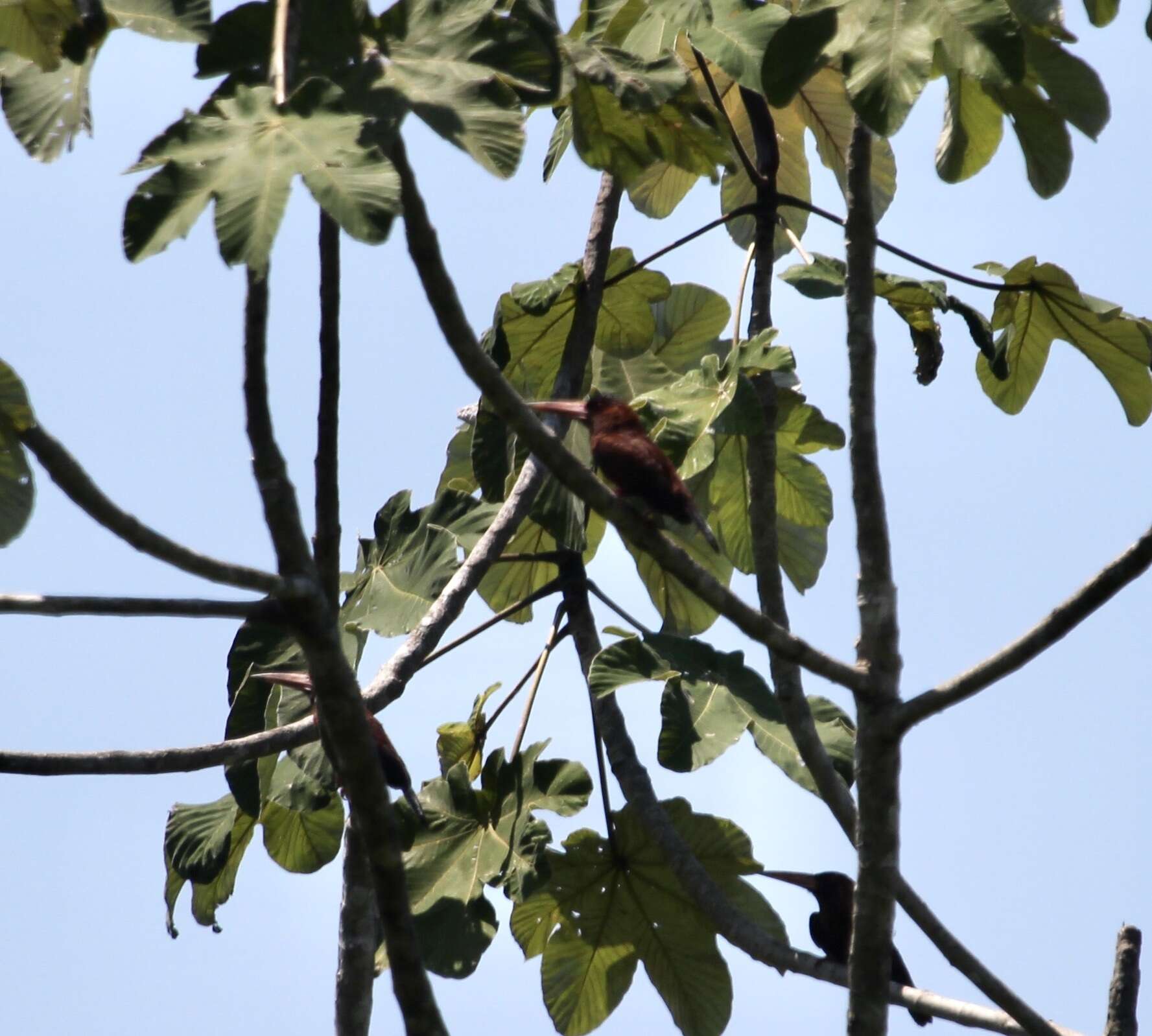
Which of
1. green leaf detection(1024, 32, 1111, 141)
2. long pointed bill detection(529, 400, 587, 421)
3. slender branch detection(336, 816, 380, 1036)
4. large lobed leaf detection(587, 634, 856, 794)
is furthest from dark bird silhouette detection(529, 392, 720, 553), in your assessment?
green leaf detection(1024, 32, 1111, 141)

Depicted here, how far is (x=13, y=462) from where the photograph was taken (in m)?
2.95

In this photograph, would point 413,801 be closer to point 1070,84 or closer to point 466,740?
point 466,740

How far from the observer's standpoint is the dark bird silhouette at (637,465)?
13.1ft

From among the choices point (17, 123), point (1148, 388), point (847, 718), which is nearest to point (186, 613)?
point (17, 123)

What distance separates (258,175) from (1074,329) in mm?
3396

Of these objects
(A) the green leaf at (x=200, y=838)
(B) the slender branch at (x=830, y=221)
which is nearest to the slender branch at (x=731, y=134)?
(B) the slender branch at (x=830, y=221)

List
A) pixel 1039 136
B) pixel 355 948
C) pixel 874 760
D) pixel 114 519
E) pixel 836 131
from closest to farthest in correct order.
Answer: pixel 114 519 → pixel 874 760 → pixel 355 948 → pixel 1039 136 → pixel 836 131

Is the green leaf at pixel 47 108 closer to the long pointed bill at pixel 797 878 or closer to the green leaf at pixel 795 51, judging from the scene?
the green leaf at pixel 795 51

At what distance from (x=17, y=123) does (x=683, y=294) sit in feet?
10.3

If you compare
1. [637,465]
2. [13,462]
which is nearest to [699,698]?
[637,465]

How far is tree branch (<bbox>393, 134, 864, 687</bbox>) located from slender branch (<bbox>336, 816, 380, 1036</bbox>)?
1.42 m

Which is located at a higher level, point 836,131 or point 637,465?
point 836,131

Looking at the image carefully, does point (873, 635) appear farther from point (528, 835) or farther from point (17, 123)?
point (17, 123)

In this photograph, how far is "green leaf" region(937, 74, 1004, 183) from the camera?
420cm
